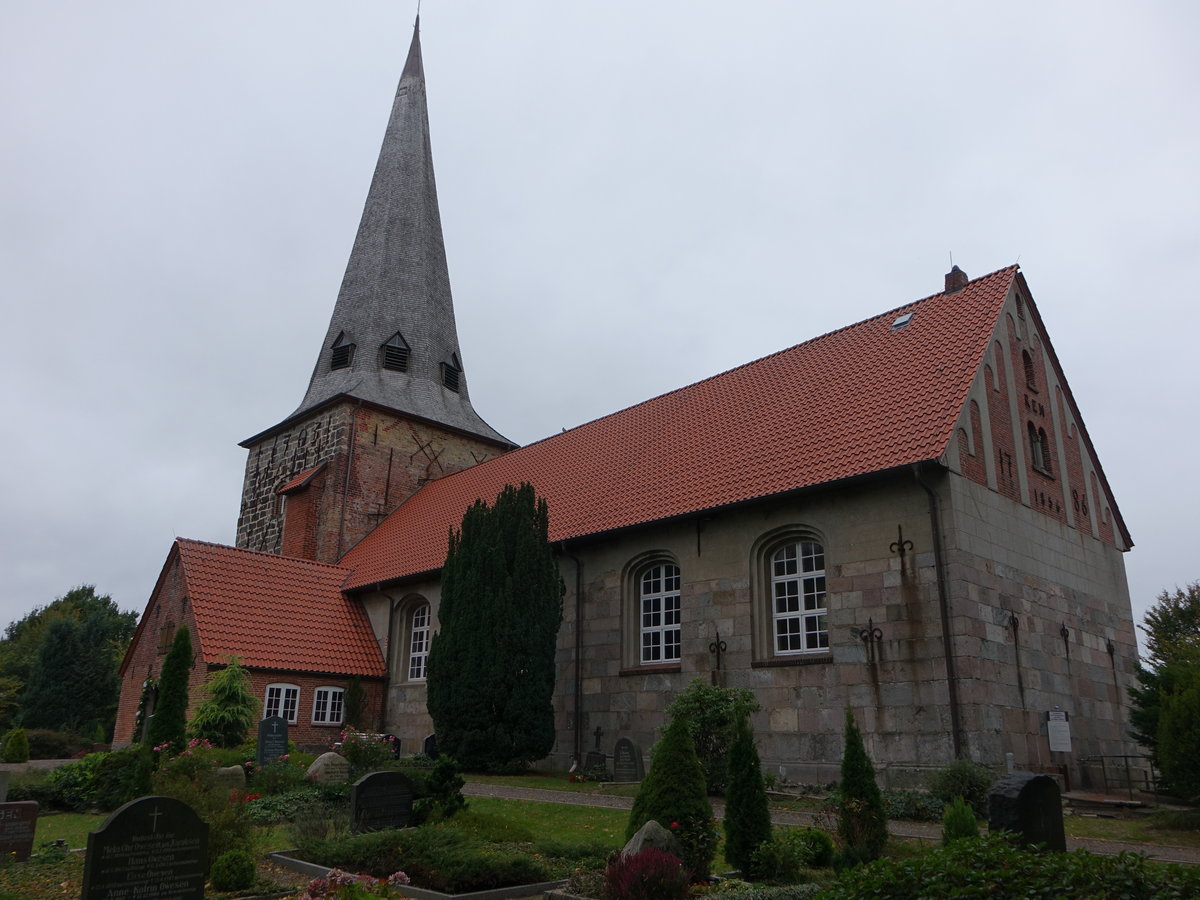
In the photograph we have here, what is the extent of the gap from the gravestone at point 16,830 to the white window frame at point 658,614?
10.0 meters

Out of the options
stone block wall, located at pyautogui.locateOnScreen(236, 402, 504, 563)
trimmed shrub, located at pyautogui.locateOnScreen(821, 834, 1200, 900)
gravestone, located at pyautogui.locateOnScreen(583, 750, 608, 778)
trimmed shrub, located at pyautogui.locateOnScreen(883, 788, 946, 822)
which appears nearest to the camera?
trimmed shrub, located at pyautogui.locateOnScreen(821, 834, 1200, 900)

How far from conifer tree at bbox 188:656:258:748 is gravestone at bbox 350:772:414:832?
869 centimetres

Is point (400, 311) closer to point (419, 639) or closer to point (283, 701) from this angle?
point (419, 639)

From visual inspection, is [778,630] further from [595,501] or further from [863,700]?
[595,501]

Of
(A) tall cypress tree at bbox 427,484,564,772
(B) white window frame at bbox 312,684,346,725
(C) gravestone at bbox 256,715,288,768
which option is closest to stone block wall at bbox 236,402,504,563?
(B) white window frame at bbox 312,684,346,725

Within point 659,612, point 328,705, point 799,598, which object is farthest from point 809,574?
point 328,705

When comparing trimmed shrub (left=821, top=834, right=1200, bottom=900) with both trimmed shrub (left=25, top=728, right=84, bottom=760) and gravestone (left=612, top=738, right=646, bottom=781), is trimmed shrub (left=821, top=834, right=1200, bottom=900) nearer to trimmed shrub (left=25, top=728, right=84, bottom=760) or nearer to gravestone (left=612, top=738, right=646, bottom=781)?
gravestone (left=612, top=738, right=646, bottom=781)

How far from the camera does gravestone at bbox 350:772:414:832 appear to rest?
10180 mm

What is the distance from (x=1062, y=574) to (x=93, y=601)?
58.8 meters

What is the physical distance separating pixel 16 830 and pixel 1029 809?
9.99 m

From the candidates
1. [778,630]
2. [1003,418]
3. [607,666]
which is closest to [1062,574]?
[1003,418]

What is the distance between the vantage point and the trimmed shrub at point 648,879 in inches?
279

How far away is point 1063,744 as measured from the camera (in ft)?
47.7

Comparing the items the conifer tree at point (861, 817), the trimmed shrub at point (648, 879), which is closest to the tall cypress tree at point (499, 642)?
A: the conifer tree at point (861, 817)
